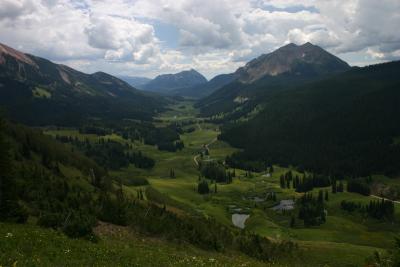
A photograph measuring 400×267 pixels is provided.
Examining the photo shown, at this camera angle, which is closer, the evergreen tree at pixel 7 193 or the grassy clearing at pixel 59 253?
A: the grassy clearing at pixel 59 253

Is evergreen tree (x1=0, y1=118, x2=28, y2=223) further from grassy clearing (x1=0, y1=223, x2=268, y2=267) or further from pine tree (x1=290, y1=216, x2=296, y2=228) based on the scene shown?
pine tree (x1=290, y1=216, x2=296, y2=228)

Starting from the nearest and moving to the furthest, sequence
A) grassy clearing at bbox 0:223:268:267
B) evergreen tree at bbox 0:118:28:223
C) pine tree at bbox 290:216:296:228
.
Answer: grassy clearing at bbox 0:223:268:267 → evergreen tree at bbox 0:118:28:223 → pine tree at bbox 290:216:296:228

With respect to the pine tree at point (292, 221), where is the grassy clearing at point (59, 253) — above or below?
above

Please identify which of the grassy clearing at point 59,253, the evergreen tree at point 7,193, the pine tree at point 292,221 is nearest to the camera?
the grassy clearing at point 59,253

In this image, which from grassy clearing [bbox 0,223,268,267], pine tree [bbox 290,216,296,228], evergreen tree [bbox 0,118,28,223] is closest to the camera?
grassy clearing [bbox 0,223,268,267]

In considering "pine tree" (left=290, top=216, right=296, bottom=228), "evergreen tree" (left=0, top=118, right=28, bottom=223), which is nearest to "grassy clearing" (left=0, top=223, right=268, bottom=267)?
"evergreen tree" (left=0, top=118, right=28, bottom=223)

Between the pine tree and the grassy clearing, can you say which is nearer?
the grassy clearing

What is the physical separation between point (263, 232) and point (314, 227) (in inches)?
1284

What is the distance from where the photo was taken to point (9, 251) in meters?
29.2

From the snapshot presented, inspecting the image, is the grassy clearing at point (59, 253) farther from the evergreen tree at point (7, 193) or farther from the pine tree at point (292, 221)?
the pine tree at point (292, 221)

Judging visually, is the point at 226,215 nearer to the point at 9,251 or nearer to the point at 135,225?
the point at 135,225

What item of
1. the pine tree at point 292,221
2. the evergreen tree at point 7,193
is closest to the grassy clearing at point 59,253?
the evergreen tree at point 7,193

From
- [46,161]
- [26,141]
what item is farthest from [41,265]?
[26,141]

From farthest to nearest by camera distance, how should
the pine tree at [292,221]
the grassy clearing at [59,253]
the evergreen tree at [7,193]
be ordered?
1. the pine tree at [292,221]
2. the evergreen tree at [7,193]
3. the grassy clearing at [59,253]
